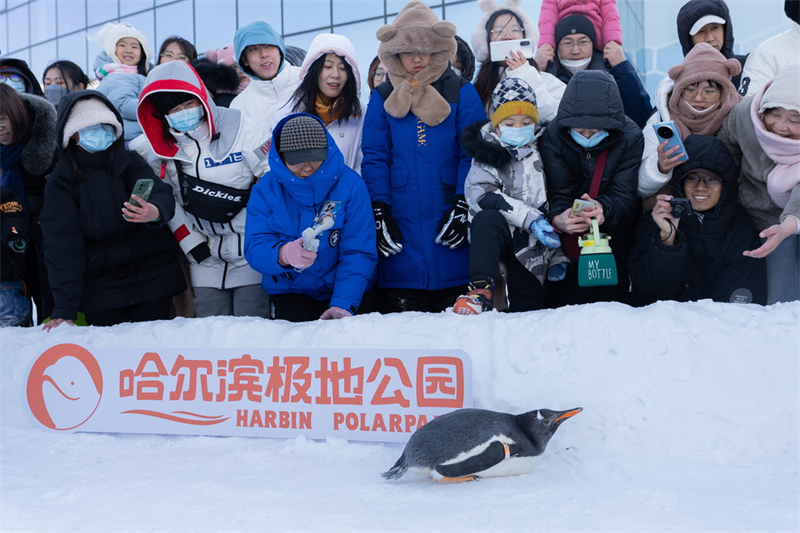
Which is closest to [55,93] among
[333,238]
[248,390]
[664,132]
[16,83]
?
[16,83]

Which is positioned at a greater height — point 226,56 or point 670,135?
point 226,56

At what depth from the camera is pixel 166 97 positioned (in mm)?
4098

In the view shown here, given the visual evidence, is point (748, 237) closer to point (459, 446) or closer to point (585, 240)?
point (585, 240)

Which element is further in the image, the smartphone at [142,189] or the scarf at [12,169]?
the scarf at [12,169]

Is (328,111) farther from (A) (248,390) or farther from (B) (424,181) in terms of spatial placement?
(A) (248,390)

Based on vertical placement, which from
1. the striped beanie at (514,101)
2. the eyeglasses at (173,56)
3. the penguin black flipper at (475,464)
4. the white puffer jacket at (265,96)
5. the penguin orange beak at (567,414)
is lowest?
the penguin black flipper at (475,464)

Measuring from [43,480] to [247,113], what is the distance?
2.71 metres

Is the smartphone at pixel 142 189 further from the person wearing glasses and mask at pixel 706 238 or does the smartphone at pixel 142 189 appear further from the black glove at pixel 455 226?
the person wearing glasses and mask at pixel 706 238

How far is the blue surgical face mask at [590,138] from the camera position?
3.52 metres

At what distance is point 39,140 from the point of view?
4.66 m

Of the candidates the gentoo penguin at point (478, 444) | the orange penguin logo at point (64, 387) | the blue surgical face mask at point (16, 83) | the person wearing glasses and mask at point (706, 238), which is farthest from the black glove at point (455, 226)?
the blue surgical face mask at point (16, 83)

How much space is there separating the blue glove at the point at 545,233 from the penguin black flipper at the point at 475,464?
4.45ft

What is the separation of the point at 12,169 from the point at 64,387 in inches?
82.1

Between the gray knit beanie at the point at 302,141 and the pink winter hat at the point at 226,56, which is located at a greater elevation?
the pink winter hat at the point at 226,56
